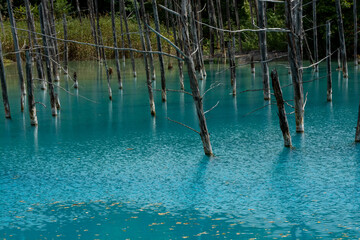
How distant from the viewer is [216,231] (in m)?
8.97

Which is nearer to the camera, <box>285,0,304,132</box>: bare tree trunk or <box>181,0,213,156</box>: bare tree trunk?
<box>181,0,213,156</box>: bare tree trunk

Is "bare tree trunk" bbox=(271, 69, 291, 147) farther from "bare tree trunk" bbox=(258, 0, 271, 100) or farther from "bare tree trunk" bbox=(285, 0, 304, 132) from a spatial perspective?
"bare tree trunk" bbox=(258, 0, 271, 100)

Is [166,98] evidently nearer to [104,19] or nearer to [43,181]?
[43,181]

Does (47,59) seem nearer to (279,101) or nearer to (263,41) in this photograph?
(263,41)

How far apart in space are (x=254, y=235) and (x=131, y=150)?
6.73 meters

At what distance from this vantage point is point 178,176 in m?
12.3

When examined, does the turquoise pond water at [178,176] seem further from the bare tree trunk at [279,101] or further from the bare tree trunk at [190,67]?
the bare tree trunk at [190,67]

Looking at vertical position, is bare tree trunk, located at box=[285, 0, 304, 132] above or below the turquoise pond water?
above

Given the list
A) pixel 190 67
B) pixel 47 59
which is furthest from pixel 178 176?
pixel 47 59

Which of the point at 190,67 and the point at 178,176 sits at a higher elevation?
the point at 190,67

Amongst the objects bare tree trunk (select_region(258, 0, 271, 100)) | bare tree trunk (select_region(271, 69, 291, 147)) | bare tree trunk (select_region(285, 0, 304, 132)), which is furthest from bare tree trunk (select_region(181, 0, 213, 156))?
bare tree trunk (select_region(258, 0, 271, 100))

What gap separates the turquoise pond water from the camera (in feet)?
30.5

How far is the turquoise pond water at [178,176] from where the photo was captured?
9281 millimetres

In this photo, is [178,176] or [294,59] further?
[294,59]
